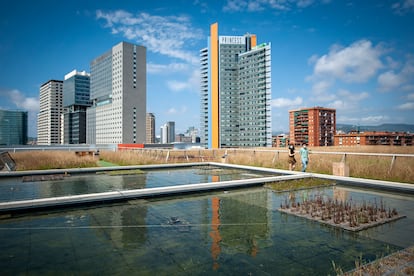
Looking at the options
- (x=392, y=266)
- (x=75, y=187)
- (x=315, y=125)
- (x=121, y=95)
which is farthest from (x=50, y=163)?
(x=315, y=125)

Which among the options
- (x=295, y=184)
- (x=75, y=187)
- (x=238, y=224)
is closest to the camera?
(x=238, y=224)

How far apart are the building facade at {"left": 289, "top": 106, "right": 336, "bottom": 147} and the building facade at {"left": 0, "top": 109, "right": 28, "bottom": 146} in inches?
7340

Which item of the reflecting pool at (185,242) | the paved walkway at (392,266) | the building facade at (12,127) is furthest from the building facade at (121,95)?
the paved walkway at (392,266)

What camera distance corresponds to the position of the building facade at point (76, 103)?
166125mm

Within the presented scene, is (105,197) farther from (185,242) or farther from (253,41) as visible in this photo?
(253,41)

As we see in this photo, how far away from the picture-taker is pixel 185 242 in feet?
13.3

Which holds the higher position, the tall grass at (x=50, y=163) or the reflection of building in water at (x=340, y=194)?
the tall grass at (x=50, y=163)

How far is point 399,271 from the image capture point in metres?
2.92

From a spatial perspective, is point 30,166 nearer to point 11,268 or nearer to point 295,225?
point 11,268

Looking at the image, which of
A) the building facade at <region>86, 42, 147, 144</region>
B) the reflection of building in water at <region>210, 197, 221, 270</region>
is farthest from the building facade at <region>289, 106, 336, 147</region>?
the reflection of building in water at <region>210, 197, 221, 270</region>

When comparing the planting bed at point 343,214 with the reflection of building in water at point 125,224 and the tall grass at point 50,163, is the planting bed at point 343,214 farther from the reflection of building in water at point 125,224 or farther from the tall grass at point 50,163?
the tall grass at point 50,163

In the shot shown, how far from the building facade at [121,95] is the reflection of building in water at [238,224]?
13809 cm

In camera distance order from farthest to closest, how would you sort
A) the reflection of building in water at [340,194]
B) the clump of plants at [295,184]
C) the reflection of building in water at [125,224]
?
the clump of plants at [295,184]
the reflection of building in water at [340,194]
the reflection of building in water at [125,224]

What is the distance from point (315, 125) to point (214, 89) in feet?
301
